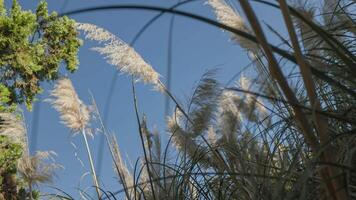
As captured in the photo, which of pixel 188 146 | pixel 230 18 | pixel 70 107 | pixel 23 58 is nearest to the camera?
pixel 188 146

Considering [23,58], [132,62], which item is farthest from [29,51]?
[132,62]

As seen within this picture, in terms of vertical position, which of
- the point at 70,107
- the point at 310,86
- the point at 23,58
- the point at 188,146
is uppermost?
the point at 23,58

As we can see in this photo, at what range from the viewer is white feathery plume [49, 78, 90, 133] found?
5.40 metres

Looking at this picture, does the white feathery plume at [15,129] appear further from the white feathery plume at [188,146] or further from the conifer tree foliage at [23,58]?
the conifer tree foliage at [23,58]

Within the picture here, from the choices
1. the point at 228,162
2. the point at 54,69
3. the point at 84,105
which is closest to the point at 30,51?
the point at 54,69

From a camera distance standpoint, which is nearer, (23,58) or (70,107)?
(70,107)

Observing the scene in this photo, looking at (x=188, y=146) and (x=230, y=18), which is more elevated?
(x=230, y=18)

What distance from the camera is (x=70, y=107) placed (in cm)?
557

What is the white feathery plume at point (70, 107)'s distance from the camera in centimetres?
540

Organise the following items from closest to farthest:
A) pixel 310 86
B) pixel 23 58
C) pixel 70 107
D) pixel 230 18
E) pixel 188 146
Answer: pixel 310 86
pixel 188 146
pixel 230 18
pixel 70 107
pixel 23 58

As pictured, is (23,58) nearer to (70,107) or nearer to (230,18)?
(70,107)

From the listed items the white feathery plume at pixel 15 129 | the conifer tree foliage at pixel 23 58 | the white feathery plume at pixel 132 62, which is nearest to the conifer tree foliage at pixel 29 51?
the conifer tree foliage at pixel 23 58

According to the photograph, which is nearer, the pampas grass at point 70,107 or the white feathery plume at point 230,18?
the white feathery plume at point 230,18

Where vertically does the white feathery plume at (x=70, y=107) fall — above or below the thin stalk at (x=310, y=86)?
above
